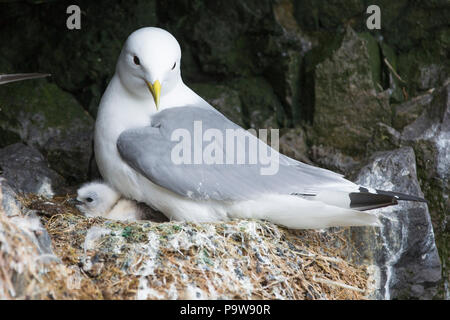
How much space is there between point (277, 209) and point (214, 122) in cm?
51

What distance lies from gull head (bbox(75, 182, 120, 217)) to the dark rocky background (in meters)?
0.63

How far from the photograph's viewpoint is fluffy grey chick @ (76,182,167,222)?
10.0 ft

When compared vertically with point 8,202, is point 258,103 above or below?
above

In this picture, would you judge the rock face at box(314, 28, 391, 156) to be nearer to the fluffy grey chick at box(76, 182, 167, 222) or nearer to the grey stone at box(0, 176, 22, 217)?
the fluffy grey chick at box(76, 182, 167, 222)

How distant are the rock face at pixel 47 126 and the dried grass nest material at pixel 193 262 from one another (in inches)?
33.2

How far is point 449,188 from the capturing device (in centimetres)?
355

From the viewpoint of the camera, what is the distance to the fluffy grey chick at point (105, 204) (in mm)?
3059

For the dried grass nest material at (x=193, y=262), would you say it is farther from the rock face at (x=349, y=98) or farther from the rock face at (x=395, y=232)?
the rock face at (x=349, y=98)

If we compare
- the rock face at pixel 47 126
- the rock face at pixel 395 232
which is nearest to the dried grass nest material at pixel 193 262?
the rock face at pixel 395 232

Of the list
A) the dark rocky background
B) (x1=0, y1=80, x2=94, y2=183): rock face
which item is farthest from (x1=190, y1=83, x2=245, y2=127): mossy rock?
(x1=0, y1=80, x2=94, y2=183): rock face

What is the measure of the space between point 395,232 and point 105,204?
1429 millimetres

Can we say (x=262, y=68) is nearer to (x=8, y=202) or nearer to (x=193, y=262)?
(x=193, y=262)

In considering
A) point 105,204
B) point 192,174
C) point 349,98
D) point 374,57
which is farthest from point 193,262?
point 374,57

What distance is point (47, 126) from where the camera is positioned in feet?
12.5
